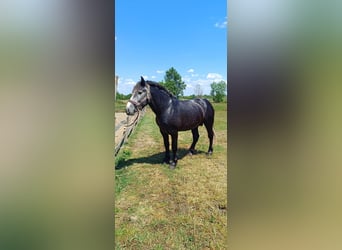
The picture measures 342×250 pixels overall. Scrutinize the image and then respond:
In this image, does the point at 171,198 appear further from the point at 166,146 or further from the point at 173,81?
the point at 173,81

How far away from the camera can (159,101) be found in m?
1.21

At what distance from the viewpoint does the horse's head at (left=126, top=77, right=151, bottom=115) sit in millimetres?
1095

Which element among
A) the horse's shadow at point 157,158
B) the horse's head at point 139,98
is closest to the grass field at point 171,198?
the horse's shadow at point 157,158

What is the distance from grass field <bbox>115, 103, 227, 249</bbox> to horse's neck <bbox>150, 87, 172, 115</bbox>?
14 cm

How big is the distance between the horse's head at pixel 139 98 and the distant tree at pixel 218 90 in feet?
1.06

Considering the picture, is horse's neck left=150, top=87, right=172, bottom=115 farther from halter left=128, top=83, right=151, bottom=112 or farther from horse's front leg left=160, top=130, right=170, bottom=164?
horse's front leg left=160, top=130, right=170, bottom=164

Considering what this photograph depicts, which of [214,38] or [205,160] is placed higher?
[214,38]
